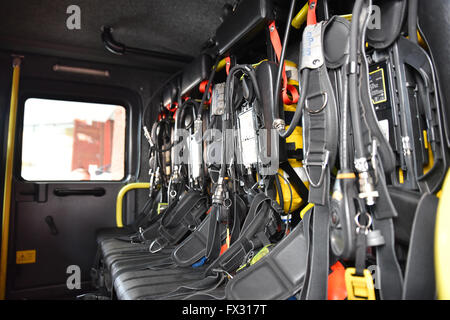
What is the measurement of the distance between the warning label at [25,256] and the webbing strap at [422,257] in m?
3.28

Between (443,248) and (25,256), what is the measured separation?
135 inches

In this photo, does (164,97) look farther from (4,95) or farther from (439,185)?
(439,185)

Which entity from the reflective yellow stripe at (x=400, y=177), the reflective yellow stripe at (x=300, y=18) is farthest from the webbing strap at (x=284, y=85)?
the reflective yellow stripe at (x=400, y=177)

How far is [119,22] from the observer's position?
2.68m

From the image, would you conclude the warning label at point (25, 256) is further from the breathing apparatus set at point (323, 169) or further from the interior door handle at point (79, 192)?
the breathing apparatus set at point (323, 169)

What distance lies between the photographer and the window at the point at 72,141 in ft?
10.4

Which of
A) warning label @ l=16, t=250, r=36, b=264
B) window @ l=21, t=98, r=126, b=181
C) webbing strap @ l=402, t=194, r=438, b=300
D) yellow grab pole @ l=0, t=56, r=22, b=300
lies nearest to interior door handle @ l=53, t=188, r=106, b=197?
window @ l=21, t=98, r=126, b=181

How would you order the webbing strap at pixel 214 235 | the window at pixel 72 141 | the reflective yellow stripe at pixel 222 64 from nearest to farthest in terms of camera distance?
the webbing strap at pixel 214 235 → the reflective yellow stripe at pixel 222 64 → the window at pixel 72 141

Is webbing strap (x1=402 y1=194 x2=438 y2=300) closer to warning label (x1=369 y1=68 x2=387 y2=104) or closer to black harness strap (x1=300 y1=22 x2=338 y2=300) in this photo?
black harness strap (x1=300 y1=22 x2=338 y2=300)

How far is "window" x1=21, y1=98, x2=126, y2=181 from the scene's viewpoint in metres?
3.16

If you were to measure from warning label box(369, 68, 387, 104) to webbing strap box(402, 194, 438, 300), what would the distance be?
47cm

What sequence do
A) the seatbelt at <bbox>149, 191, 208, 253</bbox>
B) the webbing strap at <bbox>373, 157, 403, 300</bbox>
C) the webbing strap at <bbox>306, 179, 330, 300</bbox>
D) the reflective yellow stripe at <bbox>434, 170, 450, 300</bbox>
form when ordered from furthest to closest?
the seatbelt at <bbox>149, 191, 208, 253</bbox>
the webbing strap at <bbox>306, 179, 330, 300</bbox>
the webbing strap at <bbox>373, 157, 403, 300</bbox>
the reflective yellow stripe at <bbox>434, 170, 450, 300</bbox>
